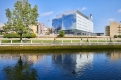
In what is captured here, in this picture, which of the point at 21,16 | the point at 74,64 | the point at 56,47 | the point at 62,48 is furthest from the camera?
the point at 21,16

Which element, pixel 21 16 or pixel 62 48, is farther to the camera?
pixel 21 16

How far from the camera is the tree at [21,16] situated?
1903 inches

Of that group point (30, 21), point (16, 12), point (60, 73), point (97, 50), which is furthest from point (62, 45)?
point (60, 73)

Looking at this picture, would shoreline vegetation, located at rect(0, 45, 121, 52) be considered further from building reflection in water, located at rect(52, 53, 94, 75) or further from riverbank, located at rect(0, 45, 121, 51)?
building reflection in water, located at rect(52, 53, 94, 75)

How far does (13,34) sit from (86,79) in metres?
67.1

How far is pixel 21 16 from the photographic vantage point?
48875mm

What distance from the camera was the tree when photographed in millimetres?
48344

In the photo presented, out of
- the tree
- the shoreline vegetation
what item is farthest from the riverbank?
the tree

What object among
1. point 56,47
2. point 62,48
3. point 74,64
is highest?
point 56,47

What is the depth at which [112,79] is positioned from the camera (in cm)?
1678

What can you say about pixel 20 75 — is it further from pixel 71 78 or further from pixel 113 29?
pixel 113 29

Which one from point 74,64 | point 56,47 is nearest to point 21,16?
point 56,47

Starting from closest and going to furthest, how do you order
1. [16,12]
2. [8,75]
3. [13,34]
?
[8,75]
[16,12]
[13,34]

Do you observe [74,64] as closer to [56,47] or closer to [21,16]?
[56,47]
